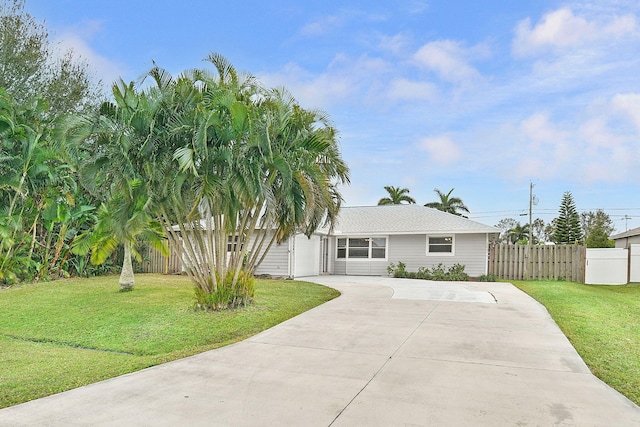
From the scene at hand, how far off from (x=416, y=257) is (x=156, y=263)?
12549mm

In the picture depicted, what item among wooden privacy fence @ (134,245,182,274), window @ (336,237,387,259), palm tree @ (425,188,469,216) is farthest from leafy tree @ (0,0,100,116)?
palm tree @ (425,188,469,216)

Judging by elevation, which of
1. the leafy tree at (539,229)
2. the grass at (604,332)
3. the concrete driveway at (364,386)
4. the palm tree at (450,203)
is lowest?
the concrete driveway at (364,386)

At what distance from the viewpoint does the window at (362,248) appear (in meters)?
21.0

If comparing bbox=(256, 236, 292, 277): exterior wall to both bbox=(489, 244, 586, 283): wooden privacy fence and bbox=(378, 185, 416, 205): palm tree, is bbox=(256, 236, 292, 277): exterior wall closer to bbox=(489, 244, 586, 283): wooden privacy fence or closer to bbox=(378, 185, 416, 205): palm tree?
bbox=(489, 244, 586, 283): wooden privacy fence

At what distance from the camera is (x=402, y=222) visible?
69.1ft

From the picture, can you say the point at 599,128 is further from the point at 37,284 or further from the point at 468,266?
the point at 37,284

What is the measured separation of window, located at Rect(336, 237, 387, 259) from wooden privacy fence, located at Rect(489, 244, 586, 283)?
498 centimetres

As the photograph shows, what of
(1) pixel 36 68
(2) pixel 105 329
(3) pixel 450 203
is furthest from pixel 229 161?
(3) pixel 450 203

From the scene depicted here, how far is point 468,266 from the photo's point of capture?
1916 centimetres

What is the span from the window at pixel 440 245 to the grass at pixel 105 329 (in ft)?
27.1

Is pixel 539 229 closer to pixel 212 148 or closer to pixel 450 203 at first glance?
pixel 450 203

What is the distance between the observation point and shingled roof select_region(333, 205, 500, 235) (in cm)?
1927

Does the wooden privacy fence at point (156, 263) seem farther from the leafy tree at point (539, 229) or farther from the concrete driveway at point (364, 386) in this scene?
the leafy tree at point (539, 229)

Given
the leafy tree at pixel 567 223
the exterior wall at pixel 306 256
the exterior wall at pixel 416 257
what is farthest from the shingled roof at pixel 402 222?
the leafy tree at pixel 567 223
